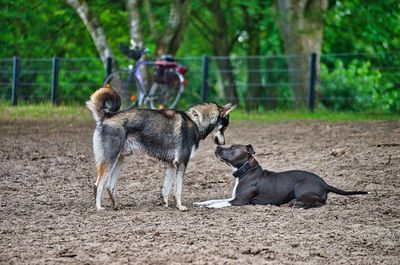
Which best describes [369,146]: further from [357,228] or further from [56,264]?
[56,264]

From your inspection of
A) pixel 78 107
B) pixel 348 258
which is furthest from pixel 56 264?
pixel 78 107

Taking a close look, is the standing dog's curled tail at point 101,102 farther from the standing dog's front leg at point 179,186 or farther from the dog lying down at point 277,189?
the dog lying down at point 277,189

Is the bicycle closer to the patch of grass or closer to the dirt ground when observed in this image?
the patch of grass

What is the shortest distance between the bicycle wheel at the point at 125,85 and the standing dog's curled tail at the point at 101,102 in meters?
11.6

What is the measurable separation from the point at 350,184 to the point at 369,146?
2.76 m

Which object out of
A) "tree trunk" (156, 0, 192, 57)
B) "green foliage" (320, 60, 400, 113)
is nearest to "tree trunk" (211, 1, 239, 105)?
"tree trunk" (156, 0, 192, 57)

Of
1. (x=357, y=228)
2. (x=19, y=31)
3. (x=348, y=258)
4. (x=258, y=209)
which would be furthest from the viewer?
(x=19, y=31)

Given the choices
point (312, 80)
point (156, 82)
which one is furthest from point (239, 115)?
point (156, 82)

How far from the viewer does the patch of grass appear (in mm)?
20469

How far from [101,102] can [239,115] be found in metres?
12.8

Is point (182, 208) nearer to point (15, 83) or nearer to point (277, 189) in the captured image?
point (277, 189)

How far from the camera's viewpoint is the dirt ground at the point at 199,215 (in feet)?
23.9

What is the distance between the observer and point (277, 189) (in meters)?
9.83

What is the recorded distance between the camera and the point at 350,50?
35.3 metres
